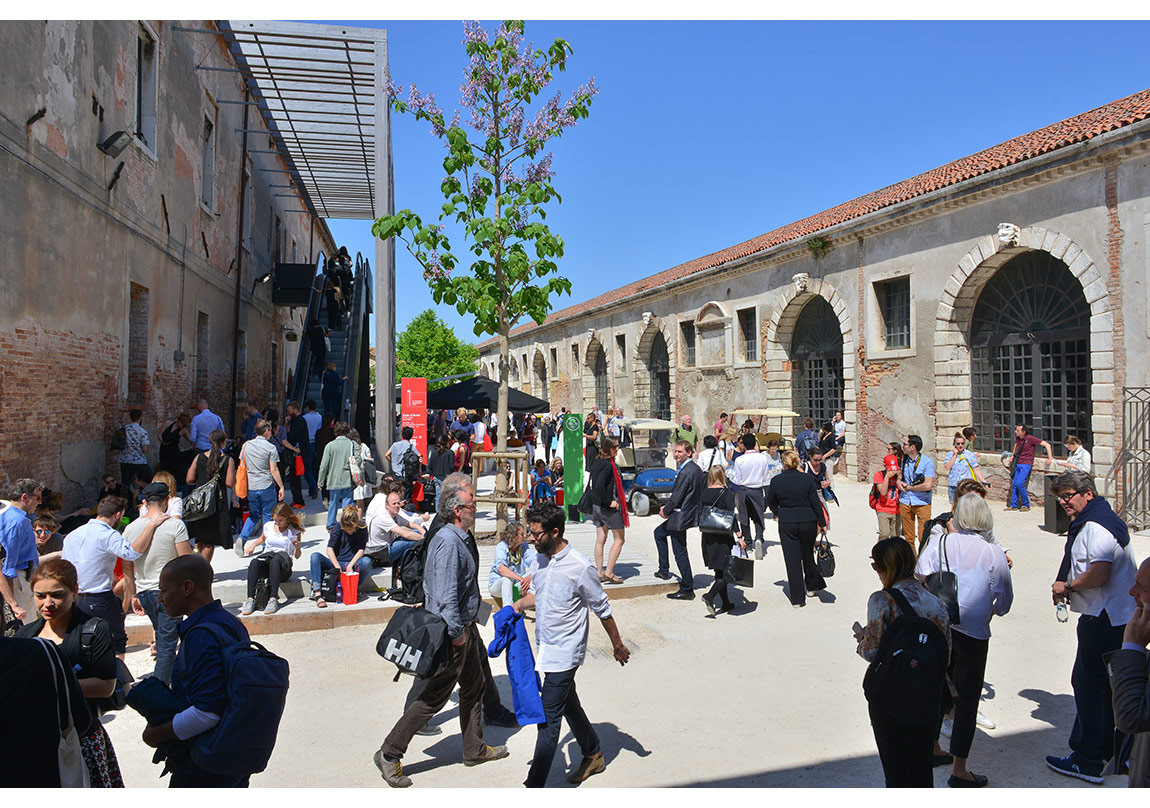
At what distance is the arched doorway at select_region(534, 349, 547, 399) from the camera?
4197 cm

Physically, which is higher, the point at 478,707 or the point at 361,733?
the point at 478,707

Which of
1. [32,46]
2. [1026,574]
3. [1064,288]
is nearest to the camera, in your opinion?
[32,46]

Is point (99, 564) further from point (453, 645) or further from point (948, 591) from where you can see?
point (948, 591)

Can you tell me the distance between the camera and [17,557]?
5.45m

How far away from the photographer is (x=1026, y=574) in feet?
29.7

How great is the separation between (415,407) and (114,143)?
20.8 ft

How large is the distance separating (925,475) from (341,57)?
13.2 m

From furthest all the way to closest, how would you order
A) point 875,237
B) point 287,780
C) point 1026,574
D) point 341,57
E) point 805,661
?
point 875,237
point 341,57
point 1026,574
point 805,661
point 287,780

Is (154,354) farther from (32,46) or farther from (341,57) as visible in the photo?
(341,57)

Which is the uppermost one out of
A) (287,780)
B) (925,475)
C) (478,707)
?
(925,475)

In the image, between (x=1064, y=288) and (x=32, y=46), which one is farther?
(x=1064, y=288)

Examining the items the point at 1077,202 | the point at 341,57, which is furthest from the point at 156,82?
the point at 1077,202

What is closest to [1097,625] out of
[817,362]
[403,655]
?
[403,655]

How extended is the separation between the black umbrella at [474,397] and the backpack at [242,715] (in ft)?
40.9
